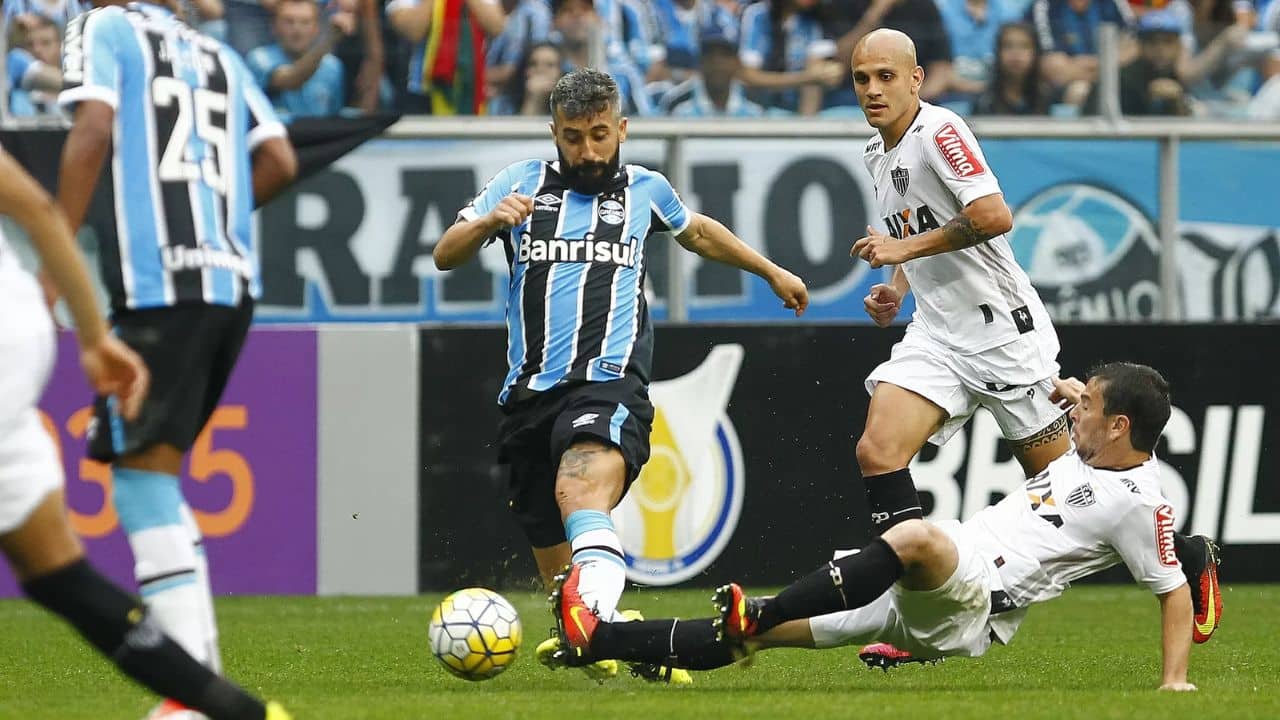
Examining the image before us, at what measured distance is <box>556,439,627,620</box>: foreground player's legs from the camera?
18.2 feet

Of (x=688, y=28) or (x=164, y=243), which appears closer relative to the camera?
(x=164, y=243)

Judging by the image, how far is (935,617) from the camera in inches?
218

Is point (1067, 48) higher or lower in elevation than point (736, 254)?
higher

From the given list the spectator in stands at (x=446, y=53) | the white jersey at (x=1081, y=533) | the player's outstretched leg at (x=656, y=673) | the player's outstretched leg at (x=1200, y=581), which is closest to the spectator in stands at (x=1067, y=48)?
the spectator in stands at (x=446, y=53)

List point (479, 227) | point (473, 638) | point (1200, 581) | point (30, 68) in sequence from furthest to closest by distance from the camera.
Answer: point (30, 68) < point (1200, 581) < point (479, 227) < point (473, 638)

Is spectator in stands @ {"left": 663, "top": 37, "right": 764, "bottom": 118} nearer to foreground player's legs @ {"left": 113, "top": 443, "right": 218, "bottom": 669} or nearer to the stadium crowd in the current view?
the stadium crowd

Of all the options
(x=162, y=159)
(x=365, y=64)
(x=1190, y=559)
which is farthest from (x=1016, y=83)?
(x=162, y=159)

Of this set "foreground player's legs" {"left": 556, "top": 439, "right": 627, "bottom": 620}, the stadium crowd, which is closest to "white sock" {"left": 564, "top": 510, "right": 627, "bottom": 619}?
"foreground player's legs" {"left": 556, "top": 439, "right": 627, "bottom": 620}

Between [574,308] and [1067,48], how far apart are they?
225 inches

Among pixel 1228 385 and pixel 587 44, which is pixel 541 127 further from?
pixel 1228 385

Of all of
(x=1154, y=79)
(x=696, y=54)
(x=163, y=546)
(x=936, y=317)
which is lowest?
(x=163, y=546)

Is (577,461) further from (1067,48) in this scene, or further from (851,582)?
(1067,48)

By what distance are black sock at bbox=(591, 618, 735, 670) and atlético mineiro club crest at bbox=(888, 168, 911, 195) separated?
7.11ft

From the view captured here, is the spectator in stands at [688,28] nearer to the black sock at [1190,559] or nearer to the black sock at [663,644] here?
the black sock at [1190,559]
